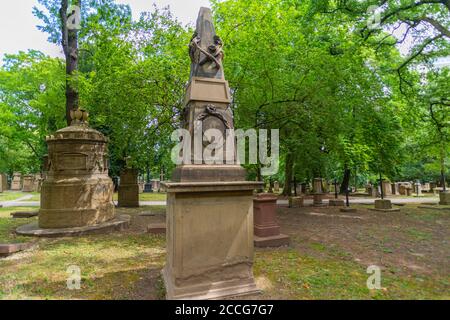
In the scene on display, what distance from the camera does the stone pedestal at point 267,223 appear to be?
760cm

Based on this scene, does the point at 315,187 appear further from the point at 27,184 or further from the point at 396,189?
the point at 27,184

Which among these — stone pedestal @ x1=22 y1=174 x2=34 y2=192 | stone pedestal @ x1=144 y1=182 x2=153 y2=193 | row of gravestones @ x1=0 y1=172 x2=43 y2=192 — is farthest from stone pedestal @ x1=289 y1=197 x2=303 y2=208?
stone pedestal @ x1=22 y1=174 x2=34 y2=192

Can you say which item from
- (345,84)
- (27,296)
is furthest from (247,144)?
(27,296)

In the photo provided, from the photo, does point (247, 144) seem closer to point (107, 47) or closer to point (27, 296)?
point (107, 47)

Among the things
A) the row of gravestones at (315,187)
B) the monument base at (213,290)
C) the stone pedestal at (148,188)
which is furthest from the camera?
the stone pedestal at (148,188)

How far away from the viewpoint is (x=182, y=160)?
456cm

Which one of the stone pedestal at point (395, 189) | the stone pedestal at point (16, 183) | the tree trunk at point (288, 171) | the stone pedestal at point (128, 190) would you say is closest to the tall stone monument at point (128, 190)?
the stone pedestal at point (128, 190)

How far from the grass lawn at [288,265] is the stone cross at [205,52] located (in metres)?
4.08

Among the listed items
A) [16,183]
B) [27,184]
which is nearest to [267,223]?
[27,184]

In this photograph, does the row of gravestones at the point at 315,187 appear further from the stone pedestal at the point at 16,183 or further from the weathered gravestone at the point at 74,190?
the stone pedestal at the point at 16,183

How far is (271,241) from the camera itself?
24.8ft

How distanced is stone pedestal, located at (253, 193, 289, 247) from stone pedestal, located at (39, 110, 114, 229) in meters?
5.86

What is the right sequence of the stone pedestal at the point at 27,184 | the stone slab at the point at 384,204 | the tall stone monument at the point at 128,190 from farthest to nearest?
1. the stone pedestal at the point at 27,184
2. the tall stone monument at the point at 128,190
3. the stone slab at the point at 384,204

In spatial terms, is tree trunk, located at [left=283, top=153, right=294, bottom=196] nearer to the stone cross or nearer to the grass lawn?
the grass lawn
